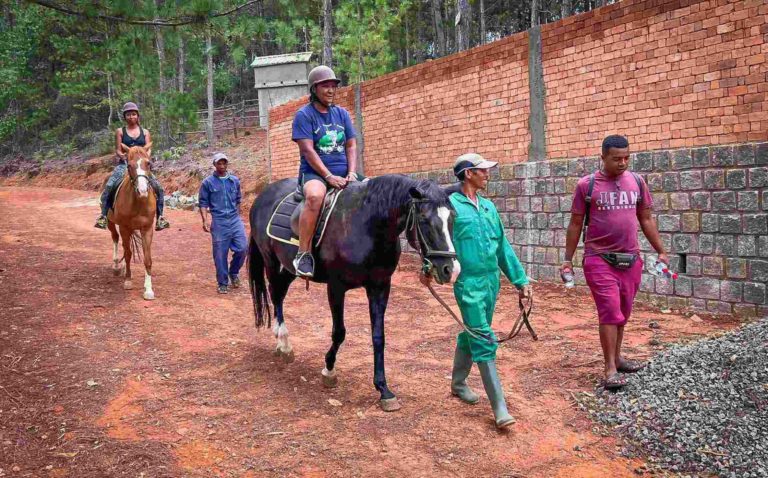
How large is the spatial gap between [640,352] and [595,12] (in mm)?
5000

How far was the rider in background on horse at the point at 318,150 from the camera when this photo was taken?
15.2 ft

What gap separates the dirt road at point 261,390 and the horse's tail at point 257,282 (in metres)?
0.32

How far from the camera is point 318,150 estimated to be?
493 cm

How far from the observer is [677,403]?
4035 millimetres

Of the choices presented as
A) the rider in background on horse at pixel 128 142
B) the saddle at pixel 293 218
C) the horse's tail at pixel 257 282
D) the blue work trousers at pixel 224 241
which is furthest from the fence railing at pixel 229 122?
the saddle at pixel 293 218

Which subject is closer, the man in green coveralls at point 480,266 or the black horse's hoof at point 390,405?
the man in green coveralls at point 480,266

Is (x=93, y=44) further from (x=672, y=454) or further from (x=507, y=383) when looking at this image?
(x=672, y=454)

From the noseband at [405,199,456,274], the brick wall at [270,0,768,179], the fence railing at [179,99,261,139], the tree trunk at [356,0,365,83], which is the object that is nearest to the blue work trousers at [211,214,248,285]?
the brick wall at [270,0,768,179]

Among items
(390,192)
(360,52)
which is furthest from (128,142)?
(360,52)

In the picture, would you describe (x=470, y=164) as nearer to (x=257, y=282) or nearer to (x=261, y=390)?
(x=261, y=390)

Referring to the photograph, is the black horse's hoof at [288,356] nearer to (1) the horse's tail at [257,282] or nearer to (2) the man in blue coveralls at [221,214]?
(1) the horse's tail at [257,282]

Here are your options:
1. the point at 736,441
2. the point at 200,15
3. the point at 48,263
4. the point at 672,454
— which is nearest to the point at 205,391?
the point at 672,454

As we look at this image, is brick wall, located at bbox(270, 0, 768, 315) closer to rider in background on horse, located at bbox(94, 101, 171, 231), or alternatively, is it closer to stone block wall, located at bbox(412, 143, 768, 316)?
stone block wall, located at bbox(412, 143, 768, 316)

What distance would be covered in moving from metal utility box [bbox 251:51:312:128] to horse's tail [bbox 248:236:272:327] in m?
20.4
